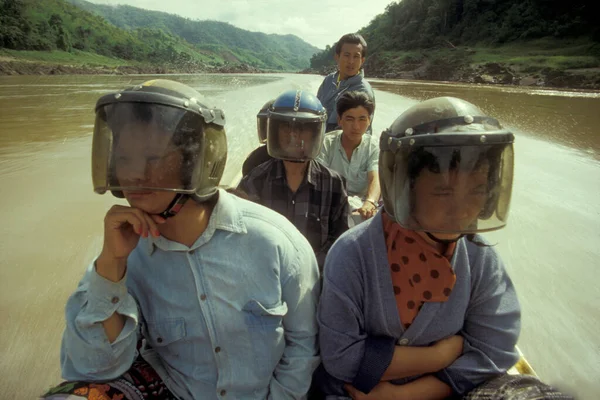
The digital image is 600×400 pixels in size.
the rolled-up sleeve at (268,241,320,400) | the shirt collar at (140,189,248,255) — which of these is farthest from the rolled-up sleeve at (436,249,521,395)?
the shirt collar at (140,189,248,255)

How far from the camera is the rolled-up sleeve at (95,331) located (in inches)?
54.2

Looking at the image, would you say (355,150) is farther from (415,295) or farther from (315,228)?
(415,295)

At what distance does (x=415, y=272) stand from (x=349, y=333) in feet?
1.06

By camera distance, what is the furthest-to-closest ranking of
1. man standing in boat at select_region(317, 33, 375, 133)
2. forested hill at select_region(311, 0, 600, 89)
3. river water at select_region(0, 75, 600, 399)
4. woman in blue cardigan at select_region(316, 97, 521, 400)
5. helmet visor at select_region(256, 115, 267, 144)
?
forested hill at select_region(311, 0, 600, 89) → man standing in boat at select_region(317, 33, 375, 133) → helmet visor at select_region(256, 115, 267, 144) → river water at select_region(0, 75, 600, 399) → woman in blue cardigan at select_region(316, 97, 521, 400)

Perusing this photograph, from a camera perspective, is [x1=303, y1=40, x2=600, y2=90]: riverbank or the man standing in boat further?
[x1=303, y1=40, x2=600, y2=90]: riverbank

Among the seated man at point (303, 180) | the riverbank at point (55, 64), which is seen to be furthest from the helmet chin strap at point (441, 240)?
the riverbank at point (55, 64)

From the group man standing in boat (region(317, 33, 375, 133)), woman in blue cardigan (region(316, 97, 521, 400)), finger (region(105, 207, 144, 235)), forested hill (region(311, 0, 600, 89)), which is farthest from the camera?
forested hill (region(311, 0, 600, 89))

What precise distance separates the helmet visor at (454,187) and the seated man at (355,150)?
7.49 ft

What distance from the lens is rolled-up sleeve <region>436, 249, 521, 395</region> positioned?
1548mm

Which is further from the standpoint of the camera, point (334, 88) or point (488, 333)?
point (334, 88)

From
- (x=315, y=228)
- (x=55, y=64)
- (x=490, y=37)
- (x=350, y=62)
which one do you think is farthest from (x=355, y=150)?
(x=55, y=64)

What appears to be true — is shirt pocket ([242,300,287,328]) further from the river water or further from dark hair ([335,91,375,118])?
dark hair ([335,91,375,118])

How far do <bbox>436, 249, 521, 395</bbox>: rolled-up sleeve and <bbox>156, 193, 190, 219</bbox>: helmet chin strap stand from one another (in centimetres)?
110

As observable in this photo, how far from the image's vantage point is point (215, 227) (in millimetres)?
1515
